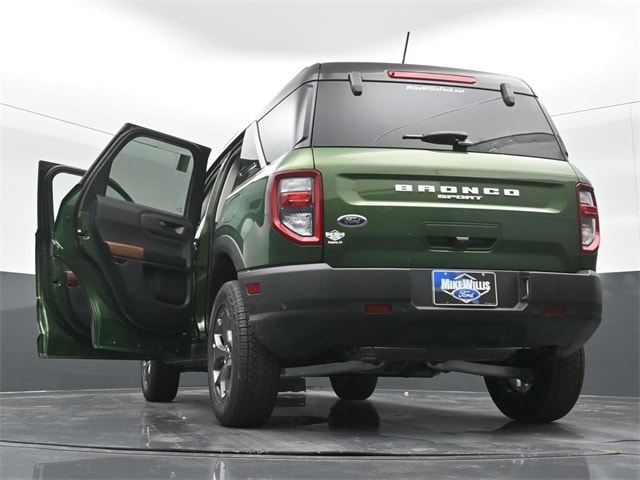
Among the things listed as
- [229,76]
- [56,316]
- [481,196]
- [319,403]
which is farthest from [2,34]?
[481,196]

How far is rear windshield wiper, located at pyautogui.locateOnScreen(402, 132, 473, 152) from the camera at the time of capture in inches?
168

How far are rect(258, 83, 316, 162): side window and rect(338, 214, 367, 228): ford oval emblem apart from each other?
1.66 ft

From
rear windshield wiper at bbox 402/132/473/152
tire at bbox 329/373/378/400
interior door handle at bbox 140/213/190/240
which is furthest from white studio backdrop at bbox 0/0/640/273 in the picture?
rear windshield wiper at bbox 402/132/473/152

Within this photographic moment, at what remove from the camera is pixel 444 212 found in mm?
4062

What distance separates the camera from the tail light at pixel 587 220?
431 centimetres

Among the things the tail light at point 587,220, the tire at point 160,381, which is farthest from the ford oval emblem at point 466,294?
the tire at point 160,381

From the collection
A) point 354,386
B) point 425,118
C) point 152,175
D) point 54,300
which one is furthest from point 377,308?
point 354,386

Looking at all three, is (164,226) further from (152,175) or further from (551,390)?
(551,390)

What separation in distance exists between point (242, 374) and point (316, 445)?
610mm

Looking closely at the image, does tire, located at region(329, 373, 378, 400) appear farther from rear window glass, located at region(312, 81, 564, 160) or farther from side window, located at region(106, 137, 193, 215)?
rear window glass, located at region(312, 81, 564, 160)

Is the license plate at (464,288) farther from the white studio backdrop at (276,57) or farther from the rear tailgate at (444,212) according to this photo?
the white studio backdrop at (276,57)

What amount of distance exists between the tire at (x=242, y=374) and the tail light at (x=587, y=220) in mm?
1822

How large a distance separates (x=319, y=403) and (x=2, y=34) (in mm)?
5237

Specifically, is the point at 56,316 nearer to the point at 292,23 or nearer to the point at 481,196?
the point at 481,196
